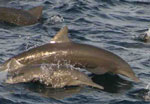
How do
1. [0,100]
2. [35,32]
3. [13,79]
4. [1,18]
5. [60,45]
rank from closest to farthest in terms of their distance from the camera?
[0,100]
[13,79]
[60,45]
[35,32]
[1,18]

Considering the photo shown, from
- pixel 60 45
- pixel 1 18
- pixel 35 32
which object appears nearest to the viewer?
pixel 60 45

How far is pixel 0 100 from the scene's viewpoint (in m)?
10.1

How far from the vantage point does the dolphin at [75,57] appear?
11.7m

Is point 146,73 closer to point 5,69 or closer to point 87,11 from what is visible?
point 5,69

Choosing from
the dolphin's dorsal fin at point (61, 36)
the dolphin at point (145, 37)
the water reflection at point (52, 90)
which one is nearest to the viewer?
the water reflection at point (52, 90)

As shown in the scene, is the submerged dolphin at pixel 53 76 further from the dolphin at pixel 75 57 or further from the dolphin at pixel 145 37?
the dolphin at pixel 145 37

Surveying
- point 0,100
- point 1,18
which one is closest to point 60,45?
point 0,100

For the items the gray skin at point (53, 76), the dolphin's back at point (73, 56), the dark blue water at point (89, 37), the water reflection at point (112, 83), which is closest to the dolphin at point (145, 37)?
the dark blue water at point (89, 37)

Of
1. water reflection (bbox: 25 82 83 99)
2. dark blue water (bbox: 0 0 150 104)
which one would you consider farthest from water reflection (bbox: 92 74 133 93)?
water reflection (bbox: 25 82 83 99)

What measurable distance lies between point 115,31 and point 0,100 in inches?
269

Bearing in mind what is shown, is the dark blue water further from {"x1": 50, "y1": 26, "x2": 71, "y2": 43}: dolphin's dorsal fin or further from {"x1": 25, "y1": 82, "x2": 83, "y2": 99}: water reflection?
{"x1": 50, "y1": 26, "x2": 71, "y2": 43}: dolphin's dorsal fin

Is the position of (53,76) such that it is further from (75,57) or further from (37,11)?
(37,11)

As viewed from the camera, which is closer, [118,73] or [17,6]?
[118,73]

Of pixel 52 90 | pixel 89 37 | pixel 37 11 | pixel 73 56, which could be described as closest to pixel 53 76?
pixel 52 90
